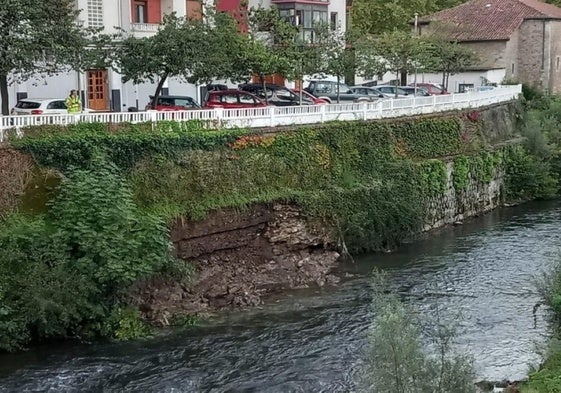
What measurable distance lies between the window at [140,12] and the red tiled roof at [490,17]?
22.8 meters

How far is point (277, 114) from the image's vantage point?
29.2 metres

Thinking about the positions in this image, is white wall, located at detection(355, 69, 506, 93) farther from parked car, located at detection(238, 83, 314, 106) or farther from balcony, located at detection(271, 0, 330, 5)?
parked car, located at detection(238, 83, 314, 106)

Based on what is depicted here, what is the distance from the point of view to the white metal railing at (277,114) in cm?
2375

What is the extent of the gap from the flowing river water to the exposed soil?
0.83 metres

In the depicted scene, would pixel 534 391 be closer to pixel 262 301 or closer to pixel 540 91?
pixel 262 301

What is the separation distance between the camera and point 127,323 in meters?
21.3

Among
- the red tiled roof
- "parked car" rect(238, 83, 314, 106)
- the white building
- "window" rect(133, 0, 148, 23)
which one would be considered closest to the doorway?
the white building

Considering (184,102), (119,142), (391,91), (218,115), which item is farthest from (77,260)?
(391,91)

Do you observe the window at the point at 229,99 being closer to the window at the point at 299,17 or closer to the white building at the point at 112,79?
the white building at the point at 112,79

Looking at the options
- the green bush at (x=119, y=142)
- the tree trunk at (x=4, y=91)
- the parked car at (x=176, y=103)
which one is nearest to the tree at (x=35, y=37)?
the tree trunk at (x=4, y=91)

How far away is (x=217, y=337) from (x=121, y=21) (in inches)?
808

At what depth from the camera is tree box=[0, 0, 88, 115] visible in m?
24.7

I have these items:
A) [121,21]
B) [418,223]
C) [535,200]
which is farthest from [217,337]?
[535,200]

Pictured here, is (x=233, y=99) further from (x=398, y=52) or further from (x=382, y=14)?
(x=382, y=14)
